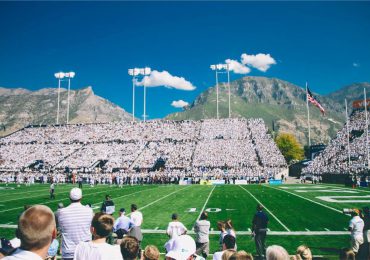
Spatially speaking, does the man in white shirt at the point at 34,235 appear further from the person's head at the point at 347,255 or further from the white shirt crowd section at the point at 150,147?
the white shirt crowd section at the point at 150,147

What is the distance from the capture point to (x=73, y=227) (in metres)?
5.55

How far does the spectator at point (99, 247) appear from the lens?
12.8 ft

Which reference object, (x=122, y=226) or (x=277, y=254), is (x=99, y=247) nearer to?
(x=277, y=254)

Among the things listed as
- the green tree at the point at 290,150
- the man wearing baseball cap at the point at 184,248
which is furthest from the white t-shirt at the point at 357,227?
the green tree at the point at 290,150

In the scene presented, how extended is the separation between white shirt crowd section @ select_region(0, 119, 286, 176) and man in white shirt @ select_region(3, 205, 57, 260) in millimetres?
46596

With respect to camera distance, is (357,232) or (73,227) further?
Answer: (357,232)

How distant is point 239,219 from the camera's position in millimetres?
16766

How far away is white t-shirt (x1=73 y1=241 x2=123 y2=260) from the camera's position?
3.90 m

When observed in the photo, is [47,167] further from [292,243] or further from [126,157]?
[292,243]

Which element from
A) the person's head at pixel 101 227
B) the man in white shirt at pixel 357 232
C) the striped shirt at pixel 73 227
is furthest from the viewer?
the man in white shirt at pixel 357 232

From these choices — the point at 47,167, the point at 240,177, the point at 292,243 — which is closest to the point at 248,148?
the point at 240,177

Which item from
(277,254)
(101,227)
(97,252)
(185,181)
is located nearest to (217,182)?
(185,181)

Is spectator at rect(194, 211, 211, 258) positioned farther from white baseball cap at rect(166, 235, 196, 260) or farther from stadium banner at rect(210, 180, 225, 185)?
stadium banner at rect(210, 180, 225, 185)

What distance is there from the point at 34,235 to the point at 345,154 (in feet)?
169
